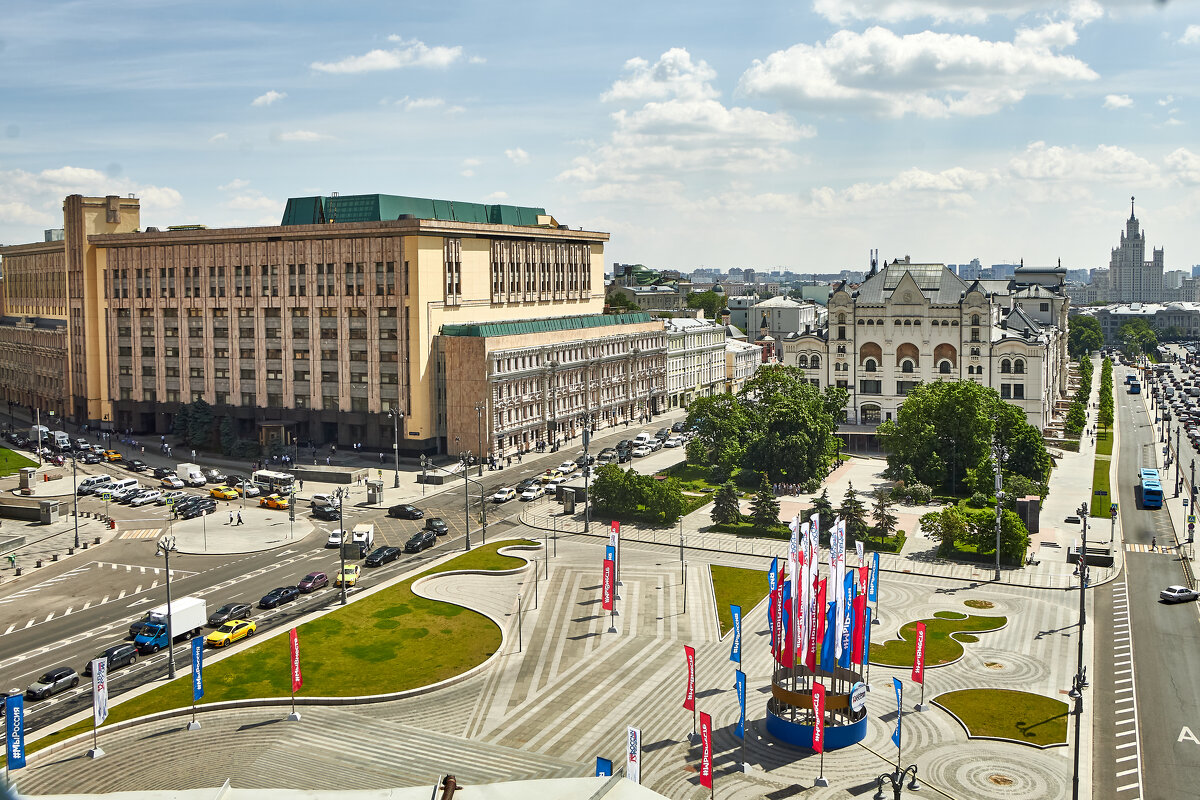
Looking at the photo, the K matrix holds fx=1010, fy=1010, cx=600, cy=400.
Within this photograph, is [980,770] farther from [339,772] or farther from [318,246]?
[318,246]

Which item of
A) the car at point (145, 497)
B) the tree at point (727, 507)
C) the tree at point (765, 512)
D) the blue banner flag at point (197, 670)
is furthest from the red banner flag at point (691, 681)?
the car at point (145, 497)

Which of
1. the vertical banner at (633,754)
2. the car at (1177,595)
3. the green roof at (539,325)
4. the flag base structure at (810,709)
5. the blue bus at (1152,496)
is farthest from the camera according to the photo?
the green roof at (539,325)

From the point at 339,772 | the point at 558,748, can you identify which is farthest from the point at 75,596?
the point at 558,748

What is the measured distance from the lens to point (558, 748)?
5303 cm

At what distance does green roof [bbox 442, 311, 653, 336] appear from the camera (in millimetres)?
137250

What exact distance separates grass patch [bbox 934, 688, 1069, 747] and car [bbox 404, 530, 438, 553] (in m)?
50.2

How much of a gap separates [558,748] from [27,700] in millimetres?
32330

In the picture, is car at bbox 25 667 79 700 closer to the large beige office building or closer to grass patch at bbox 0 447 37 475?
the large beige office building

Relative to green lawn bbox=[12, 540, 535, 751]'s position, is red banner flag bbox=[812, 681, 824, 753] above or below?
above

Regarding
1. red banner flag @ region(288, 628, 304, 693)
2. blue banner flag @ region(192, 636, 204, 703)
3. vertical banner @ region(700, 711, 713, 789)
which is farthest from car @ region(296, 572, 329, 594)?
vertical banner @ region(700, 711, 713, 789)

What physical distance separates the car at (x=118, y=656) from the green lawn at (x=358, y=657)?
3.07m

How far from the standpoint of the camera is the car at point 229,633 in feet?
224

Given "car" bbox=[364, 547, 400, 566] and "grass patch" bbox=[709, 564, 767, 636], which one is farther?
"car" bbox=[364, 547, 400, 566]

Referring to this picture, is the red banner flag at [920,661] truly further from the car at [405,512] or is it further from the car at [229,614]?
the car at [405,512]
